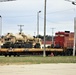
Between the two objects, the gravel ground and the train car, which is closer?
the gravel ground

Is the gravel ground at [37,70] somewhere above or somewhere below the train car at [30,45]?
below

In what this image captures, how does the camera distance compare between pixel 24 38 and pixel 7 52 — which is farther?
pixel 24 38

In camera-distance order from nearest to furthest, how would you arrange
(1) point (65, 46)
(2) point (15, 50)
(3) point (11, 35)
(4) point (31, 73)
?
(4) point (31, 73) → (2) point (15, 50) → (1) point (65, 46) → (3) point (11, 35)

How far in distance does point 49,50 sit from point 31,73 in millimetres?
37031

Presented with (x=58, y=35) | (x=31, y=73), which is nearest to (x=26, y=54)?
(x=58, y=35)

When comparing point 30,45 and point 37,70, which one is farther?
point 30,45

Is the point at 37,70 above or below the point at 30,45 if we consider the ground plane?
below

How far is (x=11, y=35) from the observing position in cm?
6238

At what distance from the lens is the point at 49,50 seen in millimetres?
56688

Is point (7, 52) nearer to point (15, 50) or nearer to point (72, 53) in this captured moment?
point (15, 50)

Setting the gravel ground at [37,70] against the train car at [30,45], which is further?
the train car at [30,45]

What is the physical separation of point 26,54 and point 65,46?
739 centimetres

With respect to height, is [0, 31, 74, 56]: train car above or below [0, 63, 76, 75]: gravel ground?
above

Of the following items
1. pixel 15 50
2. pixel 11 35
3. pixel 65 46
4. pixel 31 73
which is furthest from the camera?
pixel 11 35
